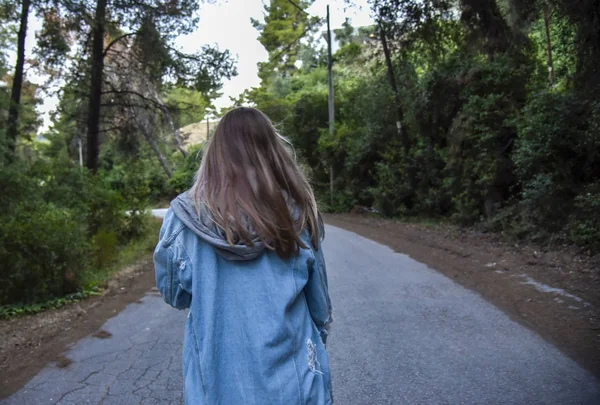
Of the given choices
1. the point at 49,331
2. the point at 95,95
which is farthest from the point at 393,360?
the point at 95,95

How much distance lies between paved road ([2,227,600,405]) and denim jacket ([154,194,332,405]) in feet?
8.55

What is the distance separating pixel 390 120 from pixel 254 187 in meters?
21.8

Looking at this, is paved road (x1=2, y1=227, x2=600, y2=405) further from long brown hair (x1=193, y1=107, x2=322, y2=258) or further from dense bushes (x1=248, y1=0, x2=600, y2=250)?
long brown hair (x1=193, y1=107, x2=322, y2=258)

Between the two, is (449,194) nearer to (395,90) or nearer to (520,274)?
(395,90)

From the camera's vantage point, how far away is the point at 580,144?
1070cm

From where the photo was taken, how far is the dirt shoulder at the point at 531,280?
571 cm

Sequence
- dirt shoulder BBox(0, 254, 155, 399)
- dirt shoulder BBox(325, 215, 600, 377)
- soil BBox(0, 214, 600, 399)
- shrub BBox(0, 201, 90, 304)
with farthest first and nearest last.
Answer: shrub BBox(0, 201, 90, 304), dirt shoulder BBox(325, 215, 600, 377), soil BBox(0, 214, 600, 399), dirt shoulder BBox(0, 254, 155, 399)

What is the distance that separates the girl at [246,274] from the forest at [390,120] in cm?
287

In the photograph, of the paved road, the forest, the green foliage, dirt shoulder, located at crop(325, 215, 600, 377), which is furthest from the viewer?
the forest

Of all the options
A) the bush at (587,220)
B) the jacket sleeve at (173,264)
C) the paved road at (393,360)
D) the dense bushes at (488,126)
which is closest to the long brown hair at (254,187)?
the jacket sleeve at (173,264)

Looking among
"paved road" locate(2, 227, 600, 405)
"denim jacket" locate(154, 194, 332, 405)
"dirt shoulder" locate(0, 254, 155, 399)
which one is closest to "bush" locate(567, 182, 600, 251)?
"paved road" locate(2, 227, 600, 405)

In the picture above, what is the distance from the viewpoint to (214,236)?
186 cm

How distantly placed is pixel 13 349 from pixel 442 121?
49.7ft

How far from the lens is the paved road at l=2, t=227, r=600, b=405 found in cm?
433
